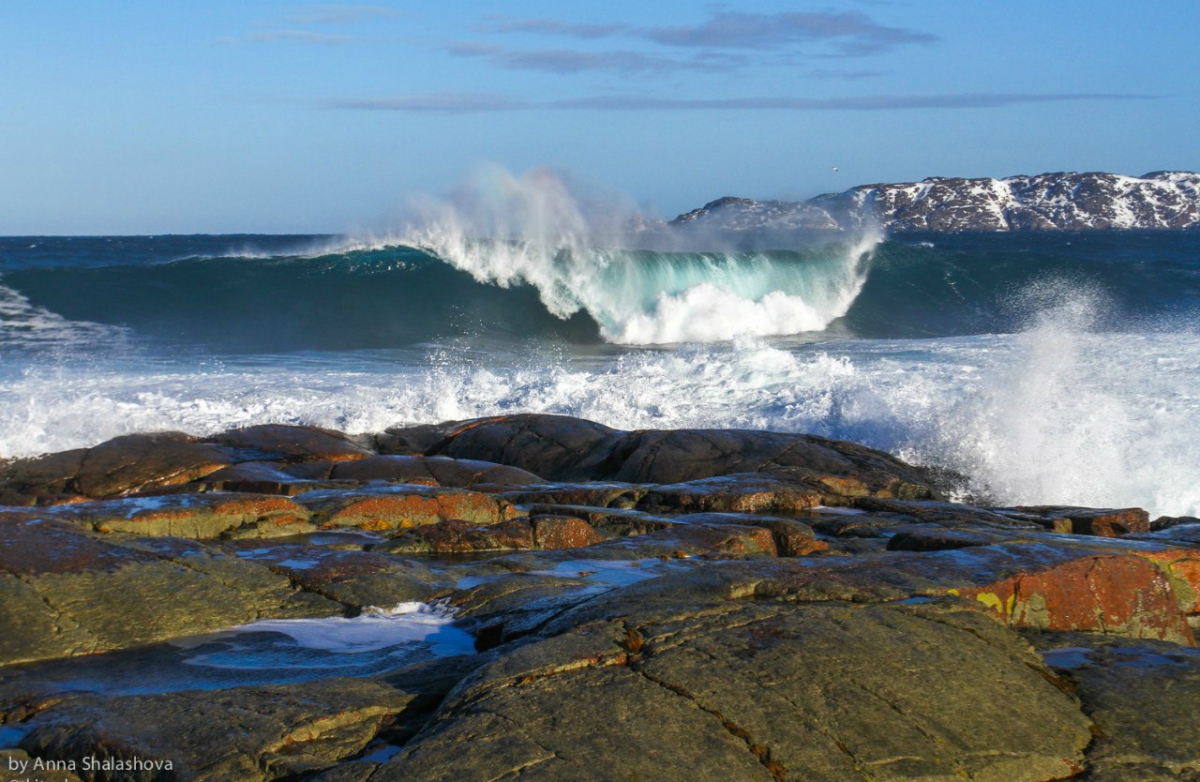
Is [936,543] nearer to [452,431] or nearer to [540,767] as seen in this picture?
[540,767]

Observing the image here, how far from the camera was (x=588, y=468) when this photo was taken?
12.1 metres

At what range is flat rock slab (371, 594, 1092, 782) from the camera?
3.14 m

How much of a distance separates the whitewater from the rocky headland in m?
6.27

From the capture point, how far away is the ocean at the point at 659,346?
46.6ft

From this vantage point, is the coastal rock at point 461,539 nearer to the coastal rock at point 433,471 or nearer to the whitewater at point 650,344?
the coastal rock at point 433,471

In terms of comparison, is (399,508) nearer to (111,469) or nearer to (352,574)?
(352,574)

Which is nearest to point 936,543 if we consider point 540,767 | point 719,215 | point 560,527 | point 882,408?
point 560,527

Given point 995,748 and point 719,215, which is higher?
point 719,215

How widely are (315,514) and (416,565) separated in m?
1.89

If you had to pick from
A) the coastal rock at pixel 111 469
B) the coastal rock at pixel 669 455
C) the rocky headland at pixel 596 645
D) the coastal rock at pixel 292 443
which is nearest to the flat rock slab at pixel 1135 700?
the rocky headland at pixel 596 645

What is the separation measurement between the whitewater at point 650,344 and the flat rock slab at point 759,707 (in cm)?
962

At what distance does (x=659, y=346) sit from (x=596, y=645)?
77.2ft

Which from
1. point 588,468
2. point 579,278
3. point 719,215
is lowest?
point 588,468

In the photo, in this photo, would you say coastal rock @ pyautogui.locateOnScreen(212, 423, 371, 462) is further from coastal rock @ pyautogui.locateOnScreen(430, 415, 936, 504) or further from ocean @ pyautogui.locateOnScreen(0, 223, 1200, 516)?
coastal rock @ pyautogui.locateOnScreen(430, 415, 936, 504)
